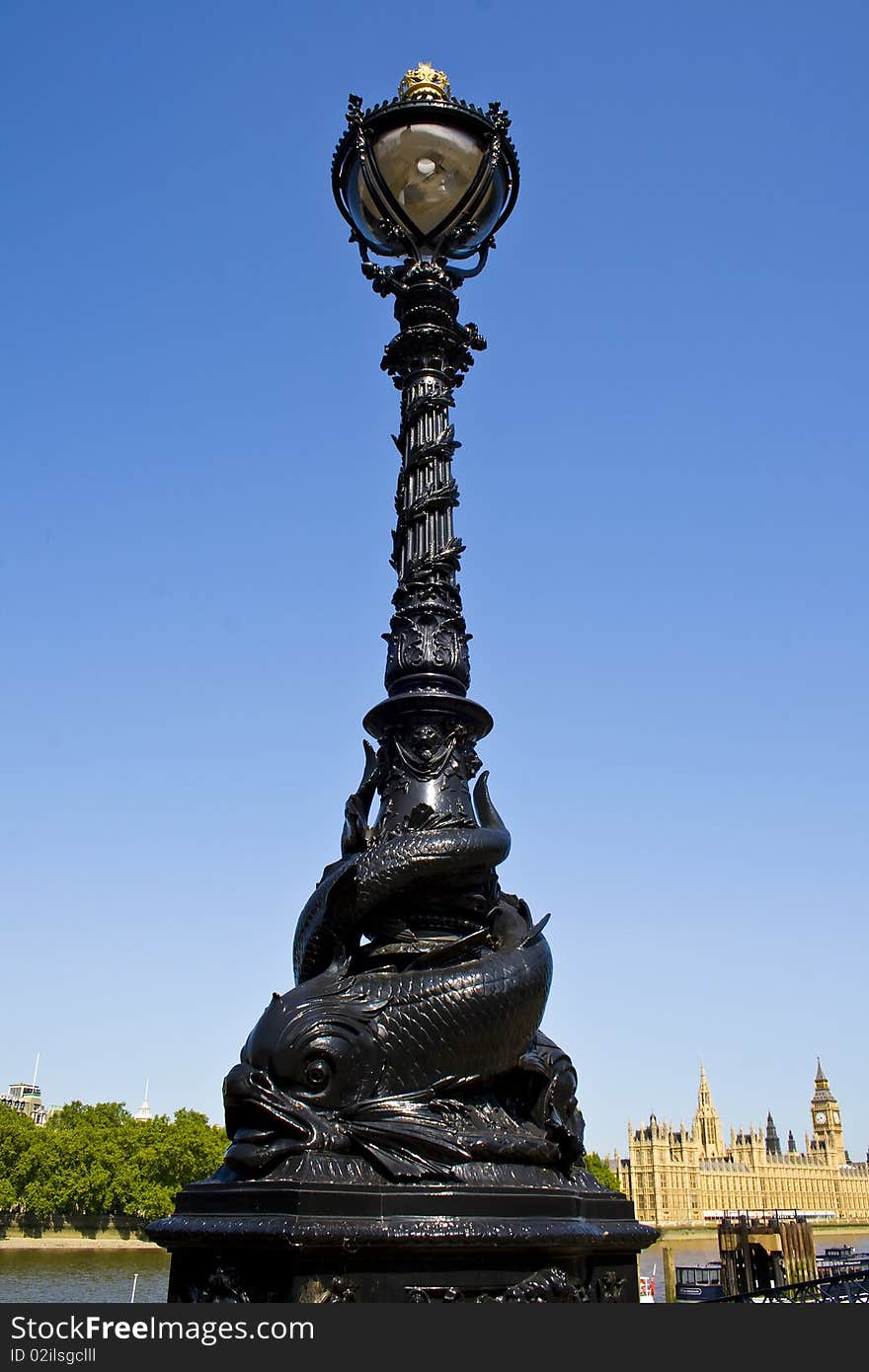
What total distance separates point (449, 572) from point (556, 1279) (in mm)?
4900

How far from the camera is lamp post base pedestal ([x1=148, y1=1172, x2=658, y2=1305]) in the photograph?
4992 mm

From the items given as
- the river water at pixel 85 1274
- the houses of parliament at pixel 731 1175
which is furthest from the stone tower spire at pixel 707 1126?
the river water at pixel 85 1274

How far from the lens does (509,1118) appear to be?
629cm

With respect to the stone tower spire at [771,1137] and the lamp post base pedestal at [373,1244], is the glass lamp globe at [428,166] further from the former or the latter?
the stone tower spire at [771,1137]

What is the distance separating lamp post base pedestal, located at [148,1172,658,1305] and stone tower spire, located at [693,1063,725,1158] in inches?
4414

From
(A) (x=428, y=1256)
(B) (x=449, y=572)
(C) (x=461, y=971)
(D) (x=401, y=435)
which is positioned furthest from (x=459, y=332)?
(A) (x=428, y=1256)

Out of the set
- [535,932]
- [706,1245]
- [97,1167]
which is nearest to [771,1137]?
[706,1245]

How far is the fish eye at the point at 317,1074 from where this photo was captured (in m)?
5.71

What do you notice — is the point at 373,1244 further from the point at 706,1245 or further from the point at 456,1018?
the point at 706,1245

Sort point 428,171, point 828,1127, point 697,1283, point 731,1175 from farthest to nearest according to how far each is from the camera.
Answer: point 828,1127, point 731,1175, point 697,1283, point 428,171

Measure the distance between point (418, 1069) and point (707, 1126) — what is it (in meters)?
119

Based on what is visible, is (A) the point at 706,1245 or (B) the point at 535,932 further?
(A) the point at 706,1245

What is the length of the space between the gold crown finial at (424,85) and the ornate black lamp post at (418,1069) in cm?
239

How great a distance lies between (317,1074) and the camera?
5715 millimetres
